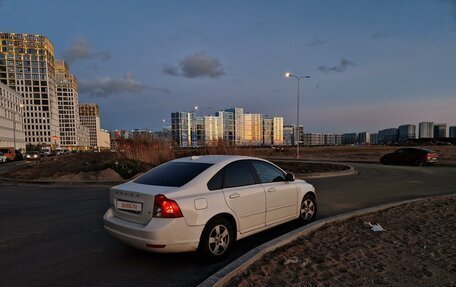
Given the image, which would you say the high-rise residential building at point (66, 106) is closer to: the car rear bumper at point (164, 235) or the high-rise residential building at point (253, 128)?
the high-rise residential building at point (253, 128)

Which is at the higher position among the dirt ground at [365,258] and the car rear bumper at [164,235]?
the car rear bumper at [164,235]

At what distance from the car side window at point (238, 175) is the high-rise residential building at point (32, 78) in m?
162

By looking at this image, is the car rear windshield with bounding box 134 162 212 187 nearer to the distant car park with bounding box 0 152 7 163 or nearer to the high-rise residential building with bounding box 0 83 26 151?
the distant car park with bounding box 0 152 7 163

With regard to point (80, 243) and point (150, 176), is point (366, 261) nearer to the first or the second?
point (150, 176)

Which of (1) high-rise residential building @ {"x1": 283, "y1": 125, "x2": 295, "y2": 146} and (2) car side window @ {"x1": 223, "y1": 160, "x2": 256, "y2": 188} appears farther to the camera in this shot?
(1) high-rise residential building @ {"x1": 283, "y1": 125, "x2": 295, "y2": 146}

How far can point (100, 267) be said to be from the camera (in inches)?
171

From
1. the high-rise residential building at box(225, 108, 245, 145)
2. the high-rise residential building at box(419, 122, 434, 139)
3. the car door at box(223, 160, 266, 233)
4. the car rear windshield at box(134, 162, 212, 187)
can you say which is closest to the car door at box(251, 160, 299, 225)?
the car door at box(223, 160, 266, 233)

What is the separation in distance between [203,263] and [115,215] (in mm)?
1578

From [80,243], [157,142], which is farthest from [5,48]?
[80,243]

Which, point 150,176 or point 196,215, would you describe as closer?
point 196,215

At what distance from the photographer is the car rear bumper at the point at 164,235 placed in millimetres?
4059

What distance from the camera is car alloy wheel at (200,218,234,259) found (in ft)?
A: 14.4

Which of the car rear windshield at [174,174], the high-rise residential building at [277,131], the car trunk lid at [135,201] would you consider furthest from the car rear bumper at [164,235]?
the high-rise residential building at [277,131]

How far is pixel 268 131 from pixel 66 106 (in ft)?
402
